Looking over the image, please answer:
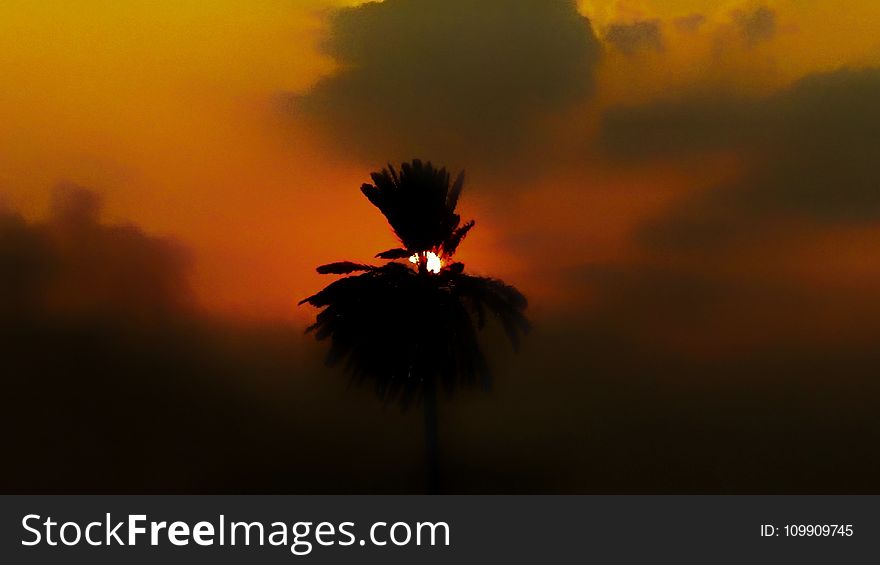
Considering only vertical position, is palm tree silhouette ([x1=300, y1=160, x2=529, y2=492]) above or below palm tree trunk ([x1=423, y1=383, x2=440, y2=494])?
above

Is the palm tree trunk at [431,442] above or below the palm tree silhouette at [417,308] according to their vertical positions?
below

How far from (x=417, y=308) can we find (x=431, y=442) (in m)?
2.59

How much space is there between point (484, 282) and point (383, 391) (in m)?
2.89

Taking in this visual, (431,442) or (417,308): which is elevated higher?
(417,308)

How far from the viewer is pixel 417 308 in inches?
749

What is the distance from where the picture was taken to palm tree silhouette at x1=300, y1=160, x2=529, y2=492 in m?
18.9

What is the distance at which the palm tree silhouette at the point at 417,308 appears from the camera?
18.9 meters

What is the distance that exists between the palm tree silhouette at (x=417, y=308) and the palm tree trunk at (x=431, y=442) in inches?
0.8

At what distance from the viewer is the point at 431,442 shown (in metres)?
19.0

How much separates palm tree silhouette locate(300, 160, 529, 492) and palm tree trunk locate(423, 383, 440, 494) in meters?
0.02
